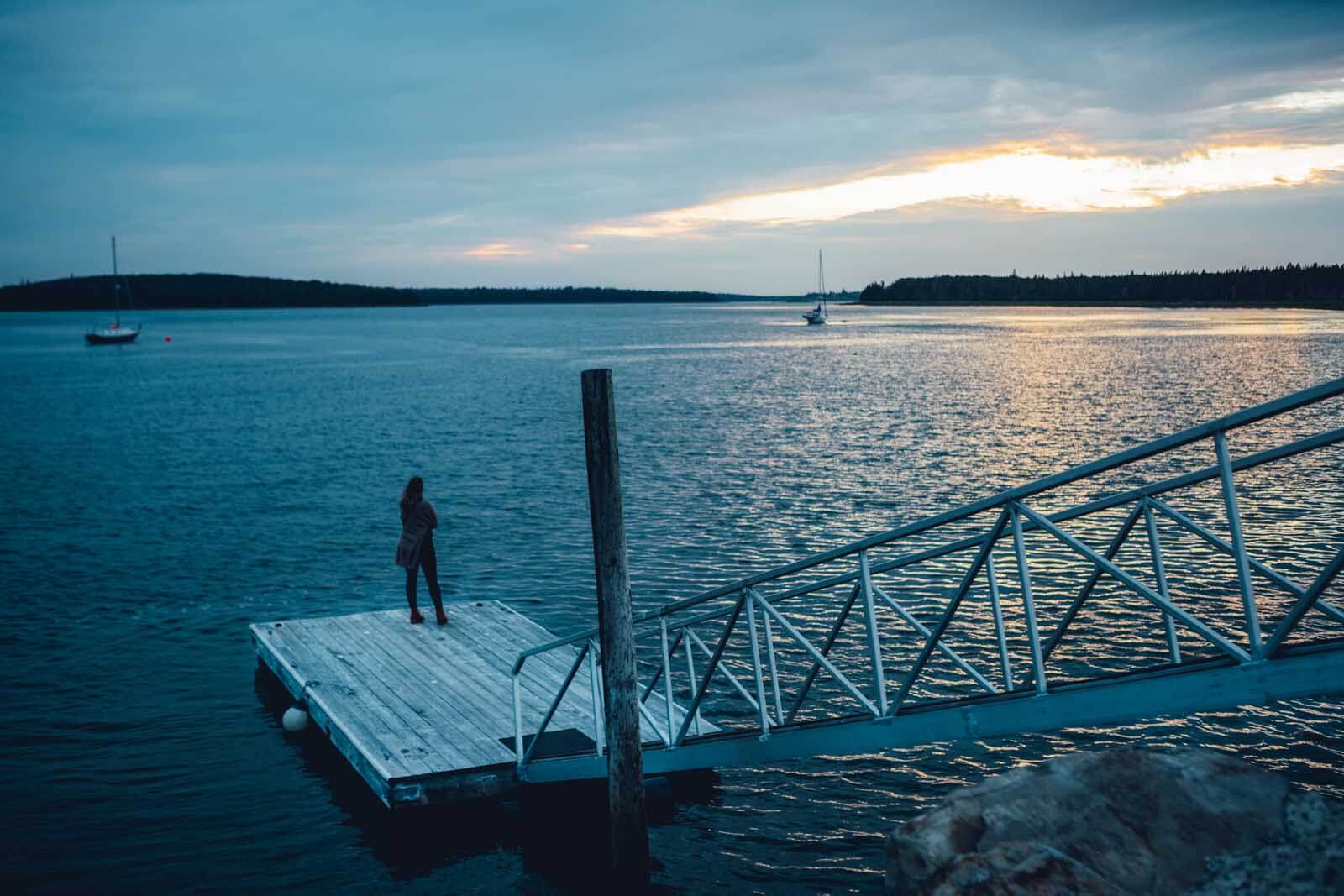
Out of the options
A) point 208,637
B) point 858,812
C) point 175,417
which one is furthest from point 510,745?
point 175,417

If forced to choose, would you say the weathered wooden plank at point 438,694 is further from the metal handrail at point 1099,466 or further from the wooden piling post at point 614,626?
the metal handrail at point 1099,466

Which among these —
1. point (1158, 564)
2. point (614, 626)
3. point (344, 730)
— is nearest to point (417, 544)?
point (344, 730)

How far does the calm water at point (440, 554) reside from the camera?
9.76m

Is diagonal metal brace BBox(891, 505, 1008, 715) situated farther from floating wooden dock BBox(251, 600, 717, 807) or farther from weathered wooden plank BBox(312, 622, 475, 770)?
weathered wooden plank BBox(312, 622, 475, 770)

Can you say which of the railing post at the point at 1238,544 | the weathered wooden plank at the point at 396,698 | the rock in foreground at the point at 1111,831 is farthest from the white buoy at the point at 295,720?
the railing post at the point at 1238,544

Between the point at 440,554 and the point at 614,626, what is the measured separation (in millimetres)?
13389

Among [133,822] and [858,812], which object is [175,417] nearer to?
[133,822]

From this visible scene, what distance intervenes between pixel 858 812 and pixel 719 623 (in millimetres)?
5609

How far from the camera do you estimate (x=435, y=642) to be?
13117 mm

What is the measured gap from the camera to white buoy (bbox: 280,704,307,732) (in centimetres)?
1180

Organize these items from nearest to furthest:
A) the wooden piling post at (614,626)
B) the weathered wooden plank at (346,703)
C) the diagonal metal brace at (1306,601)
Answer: the diagonal metal brace at (1306,601) < the wooden piling post at (614,626) < the weathered wooden plank at (346,703)

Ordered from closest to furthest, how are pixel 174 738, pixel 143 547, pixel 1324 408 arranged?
pixel 174 738
pixel 143 547
pixel 1324 408

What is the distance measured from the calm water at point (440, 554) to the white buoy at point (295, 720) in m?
0.33

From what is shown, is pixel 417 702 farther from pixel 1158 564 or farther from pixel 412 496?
pixel 1158 564
